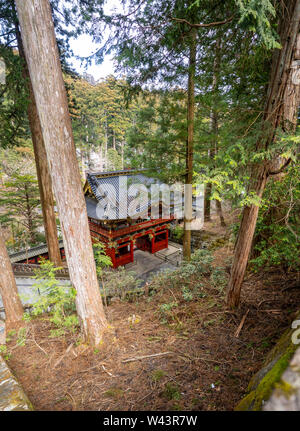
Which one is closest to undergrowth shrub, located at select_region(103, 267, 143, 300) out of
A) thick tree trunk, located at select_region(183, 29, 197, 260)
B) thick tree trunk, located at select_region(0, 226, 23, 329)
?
thick tree trunk, located at select_region(0, 226, 23, 329)

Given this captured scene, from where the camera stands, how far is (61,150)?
9.18 feet

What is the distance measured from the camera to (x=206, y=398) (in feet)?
6.97

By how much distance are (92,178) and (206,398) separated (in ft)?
40.1

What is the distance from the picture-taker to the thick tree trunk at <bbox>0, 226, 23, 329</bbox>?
432cm

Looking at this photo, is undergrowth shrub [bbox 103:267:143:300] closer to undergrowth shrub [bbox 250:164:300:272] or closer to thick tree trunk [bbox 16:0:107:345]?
thick tree trunk [bbox 16:0:107:345]

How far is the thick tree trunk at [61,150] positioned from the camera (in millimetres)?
2553

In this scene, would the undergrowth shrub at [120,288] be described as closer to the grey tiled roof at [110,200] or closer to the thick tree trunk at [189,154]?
the thick tree trunk at [189,154]

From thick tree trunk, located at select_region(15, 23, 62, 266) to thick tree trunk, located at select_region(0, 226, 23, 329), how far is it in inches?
130

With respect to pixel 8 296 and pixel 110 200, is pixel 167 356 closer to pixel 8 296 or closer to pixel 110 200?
pixel 8 296

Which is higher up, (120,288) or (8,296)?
(8,296)

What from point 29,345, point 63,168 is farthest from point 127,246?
point 63,168

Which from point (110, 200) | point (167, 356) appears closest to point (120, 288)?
point (167, 356)

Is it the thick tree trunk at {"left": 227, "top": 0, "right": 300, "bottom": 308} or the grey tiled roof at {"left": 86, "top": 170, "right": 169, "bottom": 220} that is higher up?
the thick tree trunk at {"left": 227, "top": 0, "right": 300, "bottom": 308}

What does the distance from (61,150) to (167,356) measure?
3412 mm
